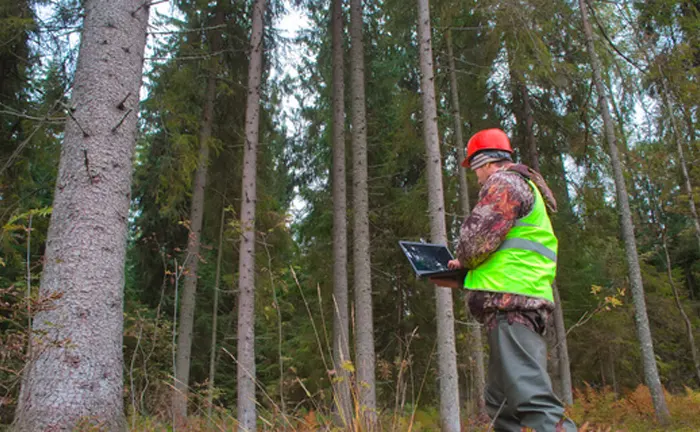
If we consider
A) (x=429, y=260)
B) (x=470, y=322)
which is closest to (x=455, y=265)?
(x=429, y=260)

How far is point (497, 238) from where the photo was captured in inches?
93.8

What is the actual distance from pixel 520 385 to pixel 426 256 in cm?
91

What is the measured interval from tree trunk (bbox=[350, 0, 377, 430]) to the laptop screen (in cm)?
634

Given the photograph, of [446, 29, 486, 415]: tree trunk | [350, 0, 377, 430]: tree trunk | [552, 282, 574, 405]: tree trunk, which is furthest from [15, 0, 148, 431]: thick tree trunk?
[552, 282, 574, 405]: tree trunk

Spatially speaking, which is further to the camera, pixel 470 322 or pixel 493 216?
pixel 470 322

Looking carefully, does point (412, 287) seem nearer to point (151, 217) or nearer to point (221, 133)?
point (221, 133)

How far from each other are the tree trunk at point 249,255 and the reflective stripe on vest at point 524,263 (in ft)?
19.7

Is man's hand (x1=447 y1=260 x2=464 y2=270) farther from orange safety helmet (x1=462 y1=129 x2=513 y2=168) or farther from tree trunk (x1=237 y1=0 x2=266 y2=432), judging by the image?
tree trunk (x1=237 y1=0 x2=266 y2=432)

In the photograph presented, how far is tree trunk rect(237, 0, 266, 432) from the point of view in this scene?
8.39 m

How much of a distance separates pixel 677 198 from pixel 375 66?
761 centimetres

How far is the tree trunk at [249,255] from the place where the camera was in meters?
8.39

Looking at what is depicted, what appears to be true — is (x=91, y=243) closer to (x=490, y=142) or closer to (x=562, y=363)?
(x=490, y=142)

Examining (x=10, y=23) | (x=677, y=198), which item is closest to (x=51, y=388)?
(x=10, y=23)

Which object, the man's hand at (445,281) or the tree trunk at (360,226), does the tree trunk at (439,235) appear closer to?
the tree trunk at (360,226)
